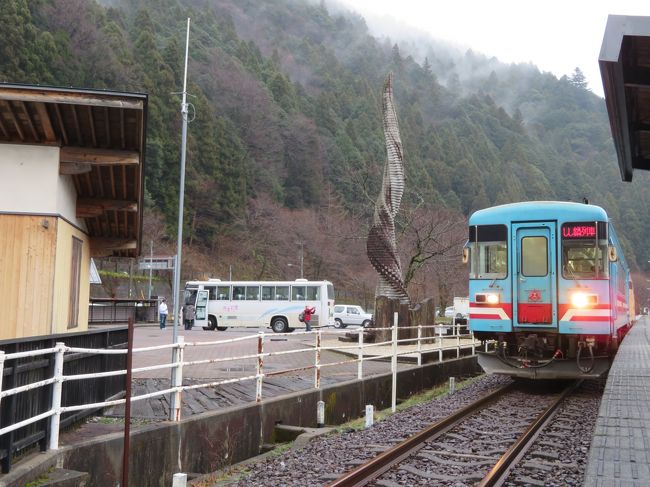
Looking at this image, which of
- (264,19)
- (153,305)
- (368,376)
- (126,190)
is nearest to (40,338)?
(126,190)

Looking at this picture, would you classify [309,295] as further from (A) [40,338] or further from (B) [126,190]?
(A) [40,338]

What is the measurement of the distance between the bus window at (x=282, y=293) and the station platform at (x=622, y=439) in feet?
88.3

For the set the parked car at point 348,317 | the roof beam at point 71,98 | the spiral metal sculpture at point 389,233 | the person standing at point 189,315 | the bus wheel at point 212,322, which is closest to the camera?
the roof beam at point 71,98

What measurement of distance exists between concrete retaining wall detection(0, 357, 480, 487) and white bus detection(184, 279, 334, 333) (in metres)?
23.7

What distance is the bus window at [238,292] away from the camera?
36.4 metres

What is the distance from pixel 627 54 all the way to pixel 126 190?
26.1ft

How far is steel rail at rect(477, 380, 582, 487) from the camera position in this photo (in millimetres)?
6391

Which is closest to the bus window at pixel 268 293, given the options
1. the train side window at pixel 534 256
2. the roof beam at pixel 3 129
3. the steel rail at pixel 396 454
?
the train side window at pixel 534 256

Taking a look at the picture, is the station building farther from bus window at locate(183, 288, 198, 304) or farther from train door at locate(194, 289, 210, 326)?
bus window at locate(183, 288, 198, 304)

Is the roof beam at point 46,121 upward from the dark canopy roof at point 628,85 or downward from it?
upward

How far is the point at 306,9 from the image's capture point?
155 meters

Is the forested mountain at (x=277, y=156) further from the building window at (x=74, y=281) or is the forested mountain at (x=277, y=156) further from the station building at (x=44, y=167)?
the station building at (x=44, y=167)

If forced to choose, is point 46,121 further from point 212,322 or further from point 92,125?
point 212,322

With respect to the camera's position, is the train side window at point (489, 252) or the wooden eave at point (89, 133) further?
the train side window at point (489, 252)
